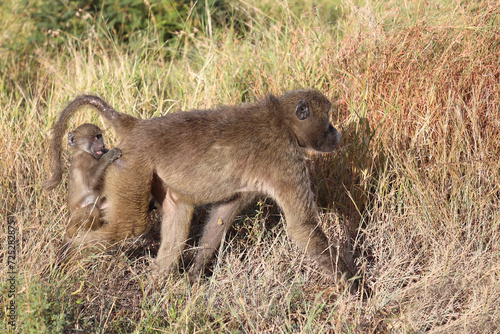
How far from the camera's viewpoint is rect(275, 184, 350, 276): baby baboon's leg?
11.6 ft

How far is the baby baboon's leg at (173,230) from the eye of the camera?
12.4 ft

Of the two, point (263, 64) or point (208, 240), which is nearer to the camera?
point (208, 240)

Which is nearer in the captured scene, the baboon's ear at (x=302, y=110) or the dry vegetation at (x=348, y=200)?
the dry vegetation at (x=348, y=200)

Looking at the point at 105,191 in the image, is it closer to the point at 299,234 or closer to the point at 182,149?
the point at 182,149

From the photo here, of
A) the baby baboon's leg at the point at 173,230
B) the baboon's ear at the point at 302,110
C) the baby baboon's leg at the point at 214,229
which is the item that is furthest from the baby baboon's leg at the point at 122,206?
the baboon's ear at the point at 302,110

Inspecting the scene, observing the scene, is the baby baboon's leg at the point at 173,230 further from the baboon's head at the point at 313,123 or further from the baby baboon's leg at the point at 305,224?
the baboon's head at the point at 313,123

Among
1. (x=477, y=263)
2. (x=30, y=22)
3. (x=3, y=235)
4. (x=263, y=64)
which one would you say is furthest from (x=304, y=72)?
(x=30, y=22)

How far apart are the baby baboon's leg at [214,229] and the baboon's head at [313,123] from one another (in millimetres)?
647

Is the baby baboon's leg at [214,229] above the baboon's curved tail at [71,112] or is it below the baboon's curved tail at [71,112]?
below

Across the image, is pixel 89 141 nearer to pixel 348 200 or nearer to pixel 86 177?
pixel 86 177

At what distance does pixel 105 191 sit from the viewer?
3559 millimetres

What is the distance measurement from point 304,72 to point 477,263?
2155mm

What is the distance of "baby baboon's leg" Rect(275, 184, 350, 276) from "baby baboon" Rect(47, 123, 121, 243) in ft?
3.57

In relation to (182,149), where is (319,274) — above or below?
below
